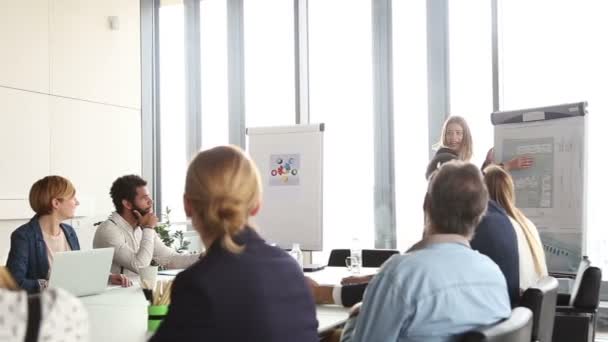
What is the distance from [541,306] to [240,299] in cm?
136

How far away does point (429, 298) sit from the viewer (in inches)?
81.2

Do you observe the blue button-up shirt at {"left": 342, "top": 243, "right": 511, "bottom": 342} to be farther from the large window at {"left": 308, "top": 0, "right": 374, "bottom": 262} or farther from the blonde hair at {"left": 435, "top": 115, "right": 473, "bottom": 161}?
the large window at {"left": 308, "top": 0, "right": 374, "bottom": 262}

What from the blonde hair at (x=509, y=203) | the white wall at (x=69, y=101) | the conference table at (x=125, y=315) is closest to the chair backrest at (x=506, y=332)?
the conference table at (x=125, y=315)

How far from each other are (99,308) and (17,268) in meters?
0.92

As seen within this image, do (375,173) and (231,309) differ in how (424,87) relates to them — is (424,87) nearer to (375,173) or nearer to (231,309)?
(375,173)

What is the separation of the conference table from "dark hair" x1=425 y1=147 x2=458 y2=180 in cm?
140

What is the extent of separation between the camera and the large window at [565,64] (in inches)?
222

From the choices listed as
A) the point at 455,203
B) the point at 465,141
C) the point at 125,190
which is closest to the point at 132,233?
the point at 125,190

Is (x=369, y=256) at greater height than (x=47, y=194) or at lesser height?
lesser

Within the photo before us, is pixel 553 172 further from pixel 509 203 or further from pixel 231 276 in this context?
pixel 231 276

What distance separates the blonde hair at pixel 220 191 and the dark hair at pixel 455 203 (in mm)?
771

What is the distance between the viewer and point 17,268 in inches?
150

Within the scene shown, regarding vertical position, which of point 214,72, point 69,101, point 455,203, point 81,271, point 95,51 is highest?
point 95,51

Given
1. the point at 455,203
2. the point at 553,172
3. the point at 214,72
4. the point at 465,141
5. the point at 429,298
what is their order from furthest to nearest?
the point at 214,72 → the point at 465,141 → the point at 553,172 → the point at 455,203 → the point at 429,298
